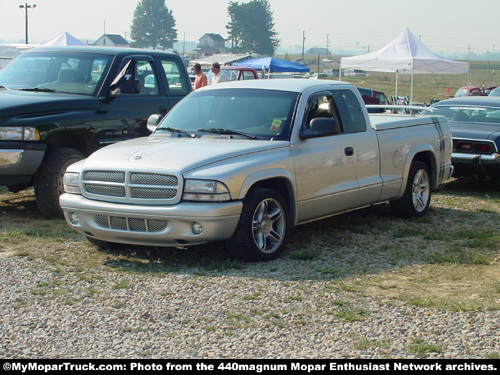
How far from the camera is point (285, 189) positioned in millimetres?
7137

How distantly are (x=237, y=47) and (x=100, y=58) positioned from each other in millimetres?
137234

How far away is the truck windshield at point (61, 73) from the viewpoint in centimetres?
924

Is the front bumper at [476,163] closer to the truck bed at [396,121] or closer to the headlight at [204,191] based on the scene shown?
the truck bed at [396,121]

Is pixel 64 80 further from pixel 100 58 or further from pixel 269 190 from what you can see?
pixel 269 190

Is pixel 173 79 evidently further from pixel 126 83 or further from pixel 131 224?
pixel 131 224

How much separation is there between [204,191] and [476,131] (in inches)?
251

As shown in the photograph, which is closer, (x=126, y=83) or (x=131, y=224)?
(x=131, y=224)

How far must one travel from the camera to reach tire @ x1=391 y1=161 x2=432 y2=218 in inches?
352

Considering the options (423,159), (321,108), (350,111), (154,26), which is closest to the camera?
(321,108)

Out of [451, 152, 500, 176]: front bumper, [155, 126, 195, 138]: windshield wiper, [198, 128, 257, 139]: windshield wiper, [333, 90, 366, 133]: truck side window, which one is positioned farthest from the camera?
[451, 152, 500, 176]: front bumper

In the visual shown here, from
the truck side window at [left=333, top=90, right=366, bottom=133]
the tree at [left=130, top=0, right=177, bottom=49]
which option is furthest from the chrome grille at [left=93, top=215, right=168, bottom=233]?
the tree at [left=130, top=0, right=177, bottom=49]

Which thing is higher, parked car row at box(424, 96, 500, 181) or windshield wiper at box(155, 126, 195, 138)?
windshield wiper at box(155, 126, 195, 138)

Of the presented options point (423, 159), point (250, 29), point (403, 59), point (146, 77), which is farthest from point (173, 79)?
point (250, 29)

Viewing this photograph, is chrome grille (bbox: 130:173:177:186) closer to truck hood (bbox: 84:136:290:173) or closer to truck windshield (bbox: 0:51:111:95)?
truck hood (bbox: 84:136:290:173)
